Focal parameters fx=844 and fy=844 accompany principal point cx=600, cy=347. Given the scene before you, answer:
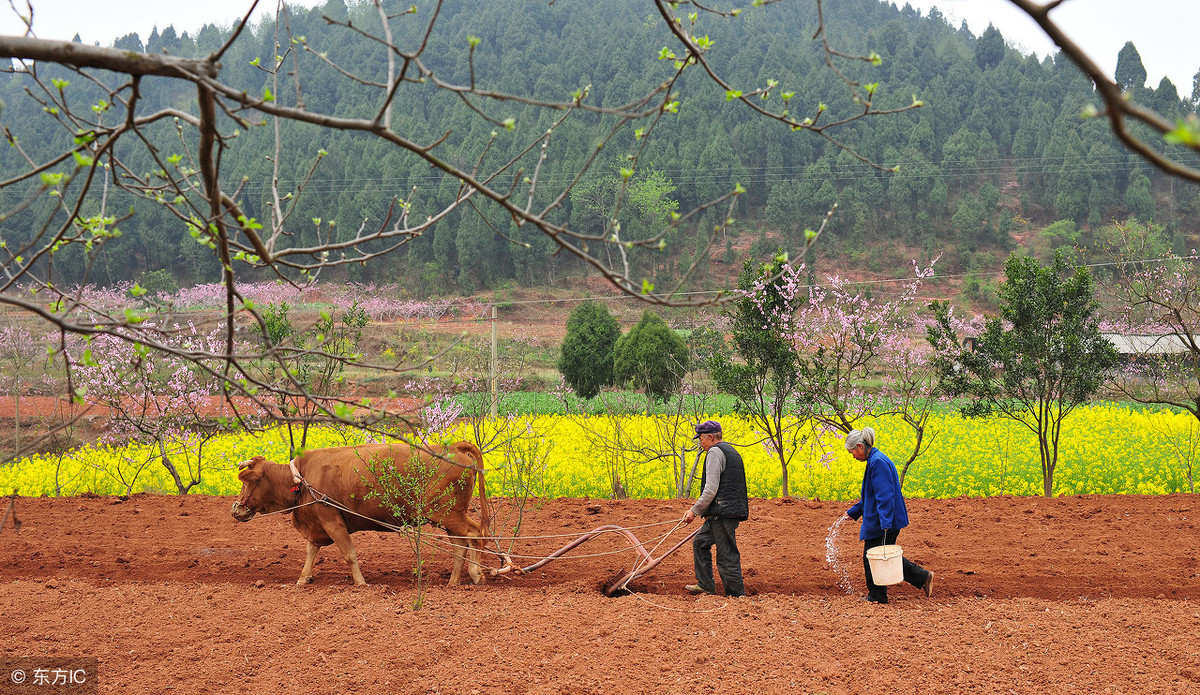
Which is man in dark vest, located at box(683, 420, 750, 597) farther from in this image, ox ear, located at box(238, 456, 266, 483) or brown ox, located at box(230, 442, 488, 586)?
ox ear, located at box(238, 456, 266, 483)

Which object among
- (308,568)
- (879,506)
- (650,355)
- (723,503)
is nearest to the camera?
(879,506)

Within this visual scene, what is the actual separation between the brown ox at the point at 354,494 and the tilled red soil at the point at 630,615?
0.44 metres

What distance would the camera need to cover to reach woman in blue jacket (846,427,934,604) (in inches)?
255

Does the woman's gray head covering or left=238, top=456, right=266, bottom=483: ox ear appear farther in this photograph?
left=238, top=456, right=266, bottom=483: ox ear

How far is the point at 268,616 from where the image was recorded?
6383 millimetres

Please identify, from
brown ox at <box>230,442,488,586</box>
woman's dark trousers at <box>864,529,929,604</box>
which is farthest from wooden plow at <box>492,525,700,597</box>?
woman's dark trousers at <box>864,529,929,604</box>

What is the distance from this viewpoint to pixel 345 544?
745 centimetres

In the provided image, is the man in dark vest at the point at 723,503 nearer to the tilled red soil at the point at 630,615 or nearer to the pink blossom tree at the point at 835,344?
the tilled red soil at the point at 630,615

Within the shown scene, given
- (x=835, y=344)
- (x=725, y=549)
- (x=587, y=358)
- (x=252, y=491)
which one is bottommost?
(x=725, y=549)

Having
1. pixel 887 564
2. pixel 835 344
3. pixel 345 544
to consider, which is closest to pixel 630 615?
pixel 887 564

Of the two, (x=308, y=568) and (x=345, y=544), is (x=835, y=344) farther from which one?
(x=308, y=568)

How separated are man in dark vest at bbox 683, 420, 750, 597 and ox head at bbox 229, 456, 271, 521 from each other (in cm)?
391

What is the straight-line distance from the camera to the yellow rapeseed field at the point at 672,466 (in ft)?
43.8

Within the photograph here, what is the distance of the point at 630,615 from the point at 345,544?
108 inches
